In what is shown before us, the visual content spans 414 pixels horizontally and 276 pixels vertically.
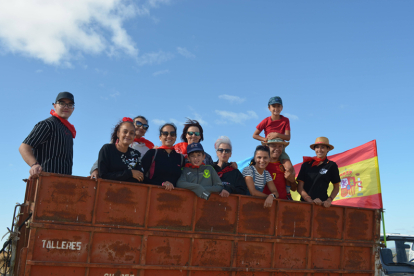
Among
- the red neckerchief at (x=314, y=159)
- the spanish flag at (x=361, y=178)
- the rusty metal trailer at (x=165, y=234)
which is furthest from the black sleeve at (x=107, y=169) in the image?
the spanish flag at (x=361, y=178)

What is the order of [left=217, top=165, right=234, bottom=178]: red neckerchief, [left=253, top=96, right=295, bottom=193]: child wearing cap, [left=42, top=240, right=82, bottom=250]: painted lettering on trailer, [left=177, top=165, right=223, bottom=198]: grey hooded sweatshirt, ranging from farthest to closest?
[left=253, top=96, right=295, bottom=193]: child wearing cap → [left=217, top=165, right=234, bottom=178]: red neckerchief → [left=177, top=165, right=223, bottom=198]: grey hooded sweatshirt → [left=42, top=240, right=82, bottom=250]: painted lettering on trailer

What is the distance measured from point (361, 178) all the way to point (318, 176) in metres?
3.80

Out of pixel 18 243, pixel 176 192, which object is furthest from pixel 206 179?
pixel 18 243

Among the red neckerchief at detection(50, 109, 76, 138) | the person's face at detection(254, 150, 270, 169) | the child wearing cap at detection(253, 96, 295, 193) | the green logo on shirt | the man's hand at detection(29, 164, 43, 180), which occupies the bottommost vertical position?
the man's hand at detection(29, 164, 43, 180)

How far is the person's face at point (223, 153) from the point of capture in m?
5.87

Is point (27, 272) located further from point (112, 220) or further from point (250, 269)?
point (250, 269)

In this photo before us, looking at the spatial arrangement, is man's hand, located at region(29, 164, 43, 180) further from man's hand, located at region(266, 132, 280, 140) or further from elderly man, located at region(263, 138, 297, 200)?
man's hand, located at region(266, 132, 280, 140)

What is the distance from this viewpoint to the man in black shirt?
4.43m

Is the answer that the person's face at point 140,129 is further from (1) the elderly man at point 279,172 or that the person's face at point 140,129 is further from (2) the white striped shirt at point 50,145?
(1) the elderly man at point 279,172

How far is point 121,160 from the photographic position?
4598 millimetres

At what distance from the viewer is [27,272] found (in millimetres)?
3689

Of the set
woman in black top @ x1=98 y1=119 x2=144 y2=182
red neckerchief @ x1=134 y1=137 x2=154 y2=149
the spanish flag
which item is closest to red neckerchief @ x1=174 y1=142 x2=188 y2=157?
red neckerchief @ x1=134 y1=137 x2=154 y2=149

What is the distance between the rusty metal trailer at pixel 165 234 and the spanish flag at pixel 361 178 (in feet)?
11.9

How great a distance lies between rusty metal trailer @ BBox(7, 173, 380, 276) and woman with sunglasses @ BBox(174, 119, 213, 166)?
1369mm
